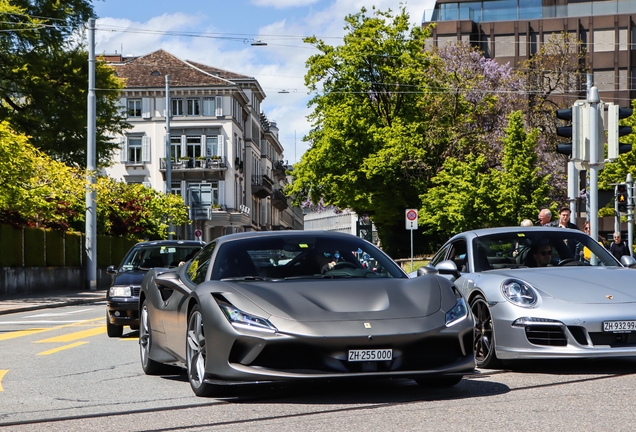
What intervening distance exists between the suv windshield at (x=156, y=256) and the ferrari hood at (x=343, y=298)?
935cm

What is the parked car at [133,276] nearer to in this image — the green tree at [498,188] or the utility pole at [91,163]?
the utility pole at [91,163]

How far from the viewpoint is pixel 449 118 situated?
5875 centimetres

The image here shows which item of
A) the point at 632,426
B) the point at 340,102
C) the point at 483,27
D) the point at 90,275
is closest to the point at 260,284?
the point at 632,426

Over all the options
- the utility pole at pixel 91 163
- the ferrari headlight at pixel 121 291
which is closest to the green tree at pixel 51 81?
the utility pole at pixel 91 163

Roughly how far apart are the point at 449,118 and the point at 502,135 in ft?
9.60

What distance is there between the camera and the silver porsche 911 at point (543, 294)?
368 inches

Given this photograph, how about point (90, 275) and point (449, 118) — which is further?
point (449, 118)

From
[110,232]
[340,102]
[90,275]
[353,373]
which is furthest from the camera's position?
[340,102]

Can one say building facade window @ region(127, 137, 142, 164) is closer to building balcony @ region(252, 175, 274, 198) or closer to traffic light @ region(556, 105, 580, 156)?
building balcony @ region(252, 175, 274, 198)

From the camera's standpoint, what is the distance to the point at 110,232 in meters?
50.0

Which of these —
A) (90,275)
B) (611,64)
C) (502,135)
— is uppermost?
(611,64)

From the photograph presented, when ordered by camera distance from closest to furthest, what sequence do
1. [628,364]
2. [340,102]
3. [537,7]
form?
[628,364] < [340,102] < [537,7]

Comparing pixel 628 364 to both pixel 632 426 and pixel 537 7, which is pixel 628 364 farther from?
pixel 537 7

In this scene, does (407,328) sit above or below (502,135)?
below
